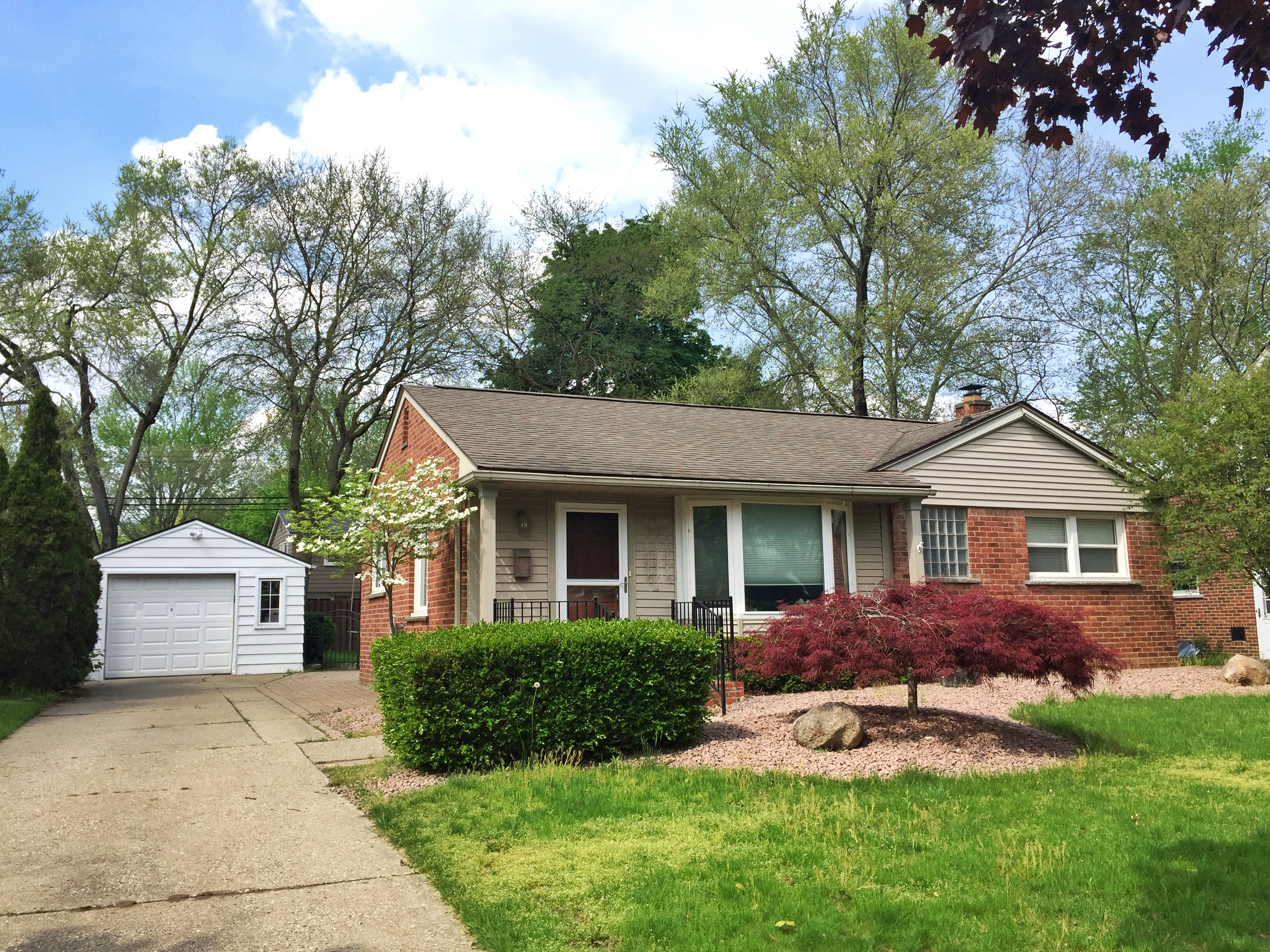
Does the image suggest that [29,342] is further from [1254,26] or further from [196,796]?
[1254,26]

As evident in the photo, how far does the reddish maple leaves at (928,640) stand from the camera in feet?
26.9

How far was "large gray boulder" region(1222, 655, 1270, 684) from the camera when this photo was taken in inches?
497

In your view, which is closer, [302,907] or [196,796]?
[302,907]

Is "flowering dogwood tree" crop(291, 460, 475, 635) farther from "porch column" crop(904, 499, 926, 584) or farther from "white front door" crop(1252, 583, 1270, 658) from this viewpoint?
"white front door" crop(1252, 583, 1270, 658)

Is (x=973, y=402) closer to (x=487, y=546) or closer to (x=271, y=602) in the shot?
(x=487, y=546)

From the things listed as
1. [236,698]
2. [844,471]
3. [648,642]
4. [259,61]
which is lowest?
[236,698]

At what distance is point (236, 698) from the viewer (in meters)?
15.6

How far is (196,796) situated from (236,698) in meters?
8.45

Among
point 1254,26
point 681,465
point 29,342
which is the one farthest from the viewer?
point 29,342

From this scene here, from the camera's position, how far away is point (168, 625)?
2138 cm

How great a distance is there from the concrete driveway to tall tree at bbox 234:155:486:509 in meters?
20.8

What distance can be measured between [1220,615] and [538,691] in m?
19.3

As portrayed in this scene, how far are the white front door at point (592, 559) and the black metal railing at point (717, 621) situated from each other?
0.76 metres

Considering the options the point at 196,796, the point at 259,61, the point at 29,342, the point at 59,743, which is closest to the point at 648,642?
the point at 196,796
